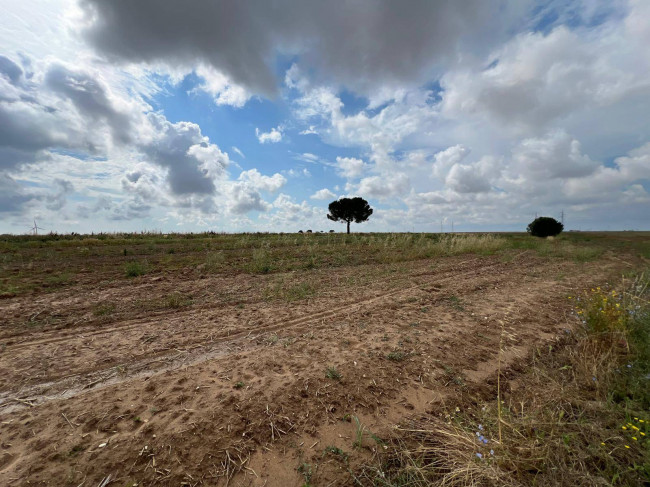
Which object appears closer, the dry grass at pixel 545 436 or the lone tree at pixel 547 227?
the dry grass at pixel 545 436

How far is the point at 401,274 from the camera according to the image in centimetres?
958

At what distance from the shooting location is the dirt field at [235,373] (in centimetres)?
225

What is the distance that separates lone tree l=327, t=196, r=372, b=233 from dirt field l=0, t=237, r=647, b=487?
5395 centimetres

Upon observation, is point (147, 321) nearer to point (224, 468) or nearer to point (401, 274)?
point (224, 468)

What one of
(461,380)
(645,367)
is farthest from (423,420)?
(645,367)

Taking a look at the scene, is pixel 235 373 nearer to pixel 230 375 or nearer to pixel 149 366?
pixel 230 375

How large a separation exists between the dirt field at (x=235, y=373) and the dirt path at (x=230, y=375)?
0.05 ft

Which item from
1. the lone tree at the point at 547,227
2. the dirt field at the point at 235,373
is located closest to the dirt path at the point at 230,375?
the dirt field at the point at 235,373

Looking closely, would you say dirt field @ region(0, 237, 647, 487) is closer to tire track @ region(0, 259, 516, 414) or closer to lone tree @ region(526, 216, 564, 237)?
tire track @ region(0, 259, 516, 414)

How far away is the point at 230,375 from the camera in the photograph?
3270 millimetres

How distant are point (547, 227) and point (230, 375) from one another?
5525 cm

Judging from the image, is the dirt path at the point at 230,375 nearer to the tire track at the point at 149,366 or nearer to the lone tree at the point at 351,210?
the tire track at the point at 149,366

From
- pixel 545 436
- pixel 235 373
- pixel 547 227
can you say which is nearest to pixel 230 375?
pixel 235 373

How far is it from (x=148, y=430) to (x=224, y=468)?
A: 79cm
